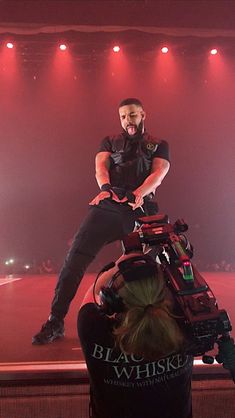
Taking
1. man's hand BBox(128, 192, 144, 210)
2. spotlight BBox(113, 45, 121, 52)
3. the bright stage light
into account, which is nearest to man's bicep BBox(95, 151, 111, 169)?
man's hand BBox(128, 192, 144, 210)

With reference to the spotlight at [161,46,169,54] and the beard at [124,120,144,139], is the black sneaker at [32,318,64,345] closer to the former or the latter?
the beard at [124,120,144,139]

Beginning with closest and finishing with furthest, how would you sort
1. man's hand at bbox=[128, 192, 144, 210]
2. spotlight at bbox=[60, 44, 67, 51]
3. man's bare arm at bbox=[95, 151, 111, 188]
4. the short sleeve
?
1. man's hand at bbox=[128, 192, 144, 210]
2. man's bare arm at bbox=[95, 151, 111, 188]
3. the short sleeve
4. spotlight at bbox=[60, 44, 67, 51]

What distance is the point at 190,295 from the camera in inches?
27.2

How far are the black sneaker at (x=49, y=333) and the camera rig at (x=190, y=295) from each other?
0.88m

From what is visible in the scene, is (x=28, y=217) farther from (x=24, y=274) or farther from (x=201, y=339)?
(x=201, y=339)

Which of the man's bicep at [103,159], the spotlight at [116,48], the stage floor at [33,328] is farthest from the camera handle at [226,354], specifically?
the spotlight at [116,48]

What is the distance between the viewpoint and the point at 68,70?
3.66 m

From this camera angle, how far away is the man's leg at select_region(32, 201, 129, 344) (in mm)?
1503

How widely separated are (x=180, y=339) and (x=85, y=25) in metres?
3.10

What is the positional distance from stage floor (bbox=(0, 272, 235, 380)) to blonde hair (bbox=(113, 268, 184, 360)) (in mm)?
669

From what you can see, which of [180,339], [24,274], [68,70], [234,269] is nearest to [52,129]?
[68,70]

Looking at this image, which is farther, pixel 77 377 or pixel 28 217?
pixel 28 217

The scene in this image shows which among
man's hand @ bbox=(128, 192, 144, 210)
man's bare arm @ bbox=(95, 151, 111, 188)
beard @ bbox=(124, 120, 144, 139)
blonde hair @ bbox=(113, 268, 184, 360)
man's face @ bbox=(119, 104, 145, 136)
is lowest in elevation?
blonde hair @ bbox=(113, 268, 184, 360)

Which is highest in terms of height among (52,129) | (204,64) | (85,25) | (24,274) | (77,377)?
(85,25)
